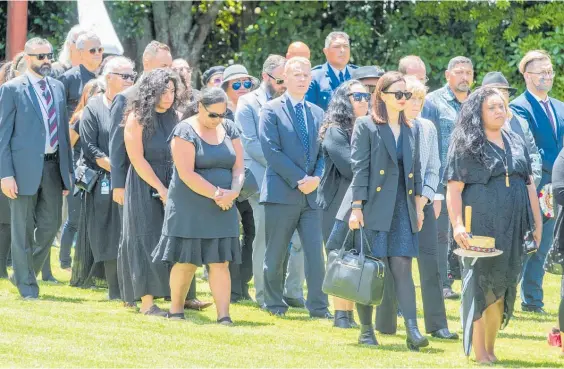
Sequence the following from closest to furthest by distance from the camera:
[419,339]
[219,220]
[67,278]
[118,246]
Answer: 1. [419,339]
2. [219,220]
3. [118,246]
4. [67,278]

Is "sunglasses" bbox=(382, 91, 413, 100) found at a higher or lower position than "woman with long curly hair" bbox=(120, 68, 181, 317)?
higher

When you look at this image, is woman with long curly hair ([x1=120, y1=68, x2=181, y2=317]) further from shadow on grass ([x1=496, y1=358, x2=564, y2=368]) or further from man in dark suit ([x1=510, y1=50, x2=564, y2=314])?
man in dark suit ([x1=510, y1=50, x2=564, y2=314])

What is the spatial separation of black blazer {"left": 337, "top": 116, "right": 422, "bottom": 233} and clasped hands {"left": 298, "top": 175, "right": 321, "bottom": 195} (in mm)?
1674

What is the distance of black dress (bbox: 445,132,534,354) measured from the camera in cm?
944

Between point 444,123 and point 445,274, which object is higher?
point 444,123

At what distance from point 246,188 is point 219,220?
1.47m

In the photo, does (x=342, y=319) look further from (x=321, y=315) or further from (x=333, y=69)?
(x=333, y=69)

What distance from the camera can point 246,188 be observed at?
12484mm

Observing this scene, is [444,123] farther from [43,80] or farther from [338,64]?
[43,80]

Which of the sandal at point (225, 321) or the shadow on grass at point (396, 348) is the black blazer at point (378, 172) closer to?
the shadow on grass at point (396, 348)

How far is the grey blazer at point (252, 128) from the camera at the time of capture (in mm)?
12664

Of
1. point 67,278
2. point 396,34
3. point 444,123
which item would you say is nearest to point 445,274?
point 444,123

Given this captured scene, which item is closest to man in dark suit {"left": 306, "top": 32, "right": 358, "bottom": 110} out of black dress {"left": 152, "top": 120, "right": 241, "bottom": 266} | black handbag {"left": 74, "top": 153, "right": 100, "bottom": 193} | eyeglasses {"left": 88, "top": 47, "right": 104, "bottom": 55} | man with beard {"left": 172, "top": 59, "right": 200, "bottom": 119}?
man with beard {"left": 172, "top": 59, "right": 200, "bottom": 119}

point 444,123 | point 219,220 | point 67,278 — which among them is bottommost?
point 67,278
